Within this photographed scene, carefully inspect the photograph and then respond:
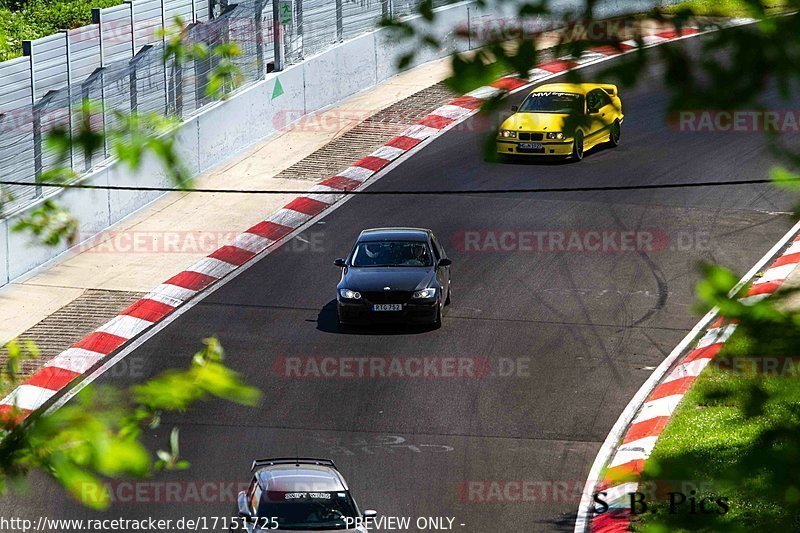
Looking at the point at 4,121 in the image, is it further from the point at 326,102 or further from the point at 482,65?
the point at 482,65

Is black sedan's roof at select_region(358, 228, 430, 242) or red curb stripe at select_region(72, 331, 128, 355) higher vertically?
black sedan's roof at select_region(358, 228, 430, 242)

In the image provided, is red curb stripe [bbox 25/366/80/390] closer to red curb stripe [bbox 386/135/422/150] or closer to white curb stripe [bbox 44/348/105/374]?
white curb stripe [bbox 44/348/105/374]

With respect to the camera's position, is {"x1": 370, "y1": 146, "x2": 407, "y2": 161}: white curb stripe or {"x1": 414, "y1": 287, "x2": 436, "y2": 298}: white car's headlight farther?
{"x1": 370, "y1": 146, "x2": 407, "y2": 161}: white curb stripe

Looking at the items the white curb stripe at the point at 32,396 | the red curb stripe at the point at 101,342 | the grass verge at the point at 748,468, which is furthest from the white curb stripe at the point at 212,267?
the grass verge at the point at 748,468

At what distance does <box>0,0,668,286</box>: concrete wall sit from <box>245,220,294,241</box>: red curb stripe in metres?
1.85

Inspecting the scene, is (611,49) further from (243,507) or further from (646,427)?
(646,427)

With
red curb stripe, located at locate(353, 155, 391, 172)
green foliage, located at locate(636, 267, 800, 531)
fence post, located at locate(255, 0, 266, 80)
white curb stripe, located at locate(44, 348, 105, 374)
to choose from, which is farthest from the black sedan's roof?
green foliage, located at locate(636, 267, 800, 531)

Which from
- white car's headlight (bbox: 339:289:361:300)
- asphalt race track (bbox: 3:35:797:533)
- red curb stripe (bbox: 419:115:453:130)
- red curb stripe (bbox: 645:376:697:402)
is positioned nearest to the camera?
asphalt race track (bbox: 3:35:797:533)

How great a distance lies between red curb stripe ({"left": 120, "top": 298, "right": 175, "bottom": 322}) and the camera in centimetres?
1834

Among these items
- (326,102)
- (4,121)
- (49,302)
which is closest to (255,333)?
(49,302)

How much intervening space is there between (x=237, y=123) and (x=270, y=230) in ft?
15.4

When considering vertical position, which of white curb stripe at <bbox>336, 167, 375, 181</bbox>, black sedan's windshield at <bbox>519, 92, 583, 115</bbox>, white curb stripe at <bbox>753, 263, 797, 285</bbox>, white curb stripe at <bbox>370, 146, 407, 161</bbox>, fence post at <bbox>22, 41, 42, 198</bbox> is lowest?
white curb stripe at <bbox>753, 263, 797, 285</bbox>

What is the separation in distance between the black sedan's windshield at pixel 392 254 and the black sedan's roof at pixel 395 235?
77 millimetres

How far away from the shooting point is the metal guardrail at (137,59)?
774 inches
